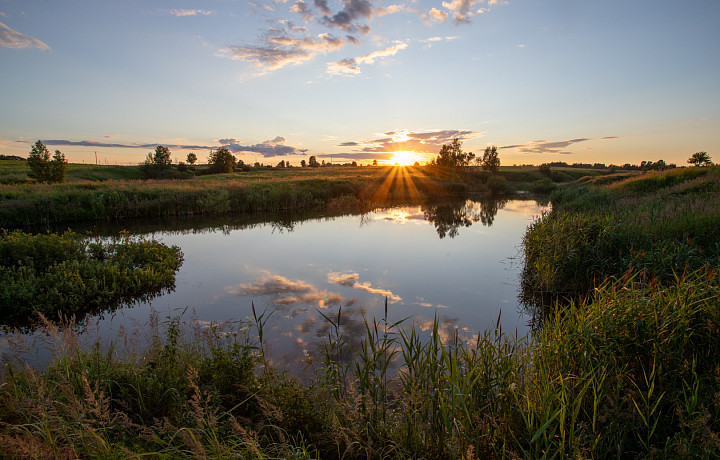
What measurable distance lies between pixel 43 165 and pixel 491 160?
73.8 metres

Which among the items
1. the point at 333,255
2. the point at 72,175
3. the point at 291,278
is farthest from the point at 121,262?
the point at 72,175

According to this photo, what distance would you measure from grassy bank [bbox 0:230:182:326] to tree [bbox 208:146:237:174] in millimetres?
64414

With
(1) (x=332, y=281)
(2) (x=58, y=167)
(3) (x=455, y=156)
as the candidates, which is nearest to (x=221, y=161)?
(2) (x=58, y=167)

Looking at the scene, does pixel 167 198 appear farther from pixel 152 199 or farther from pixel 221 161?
A: pixel 221 161

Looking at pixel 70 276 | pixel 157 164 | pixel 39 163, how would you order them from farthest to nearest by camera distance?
pixel 157 164
pixel 39 163
pixel 70 276

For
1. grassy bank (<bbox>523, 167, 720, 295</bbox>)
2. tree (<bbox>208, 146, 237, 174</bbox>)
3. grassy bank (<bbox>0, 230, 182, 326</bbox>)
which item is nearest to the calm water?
grassy bank (<bbox>0, 230, 182, 326</bbox>)

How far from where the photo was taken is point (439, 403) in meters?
3.23

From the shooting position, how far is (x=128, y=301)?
8742 millimetres

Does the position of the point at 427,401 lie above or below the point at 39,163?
below

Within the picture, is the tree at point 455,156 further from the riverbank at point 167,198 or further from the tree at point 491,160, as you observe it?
the riverbank at point 167,198

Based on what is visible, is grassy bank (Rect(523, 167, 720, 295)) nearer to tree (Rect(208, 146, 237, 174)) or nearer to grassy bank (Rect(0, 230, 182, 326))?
grassy bank (Rect(0, 230, 182, 326))

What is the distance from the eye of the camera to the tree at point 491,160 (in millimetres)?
72250

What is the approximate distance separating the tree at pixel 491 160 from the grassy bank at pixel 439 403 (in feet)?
242

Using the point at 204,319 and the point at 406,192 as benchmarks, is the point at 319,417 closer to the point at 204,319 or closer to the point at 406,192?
the point at 204,319
